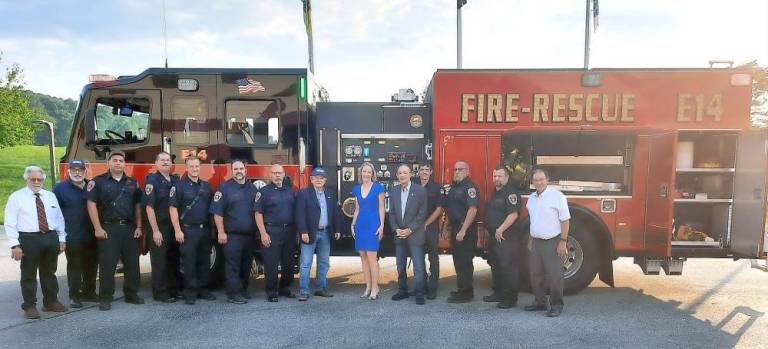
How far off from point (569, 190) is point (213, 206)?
4.73 m

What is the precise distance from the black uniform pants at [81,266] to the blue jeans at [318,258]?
2621 mm

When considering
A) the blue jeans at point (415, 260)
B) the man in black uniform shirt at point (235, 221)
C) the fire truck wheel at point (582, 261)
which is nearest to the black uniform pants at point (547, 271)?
the fire truck wheel at point (582, 261)

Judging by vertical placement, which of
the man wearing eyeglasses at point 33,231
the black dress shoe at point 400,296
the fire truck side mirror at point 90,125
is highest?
the fire truck side mirror at point 90,125

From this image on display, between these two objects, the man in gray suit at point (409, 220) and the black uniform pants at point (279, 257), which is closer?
the man in gray suit at point (409, 220)

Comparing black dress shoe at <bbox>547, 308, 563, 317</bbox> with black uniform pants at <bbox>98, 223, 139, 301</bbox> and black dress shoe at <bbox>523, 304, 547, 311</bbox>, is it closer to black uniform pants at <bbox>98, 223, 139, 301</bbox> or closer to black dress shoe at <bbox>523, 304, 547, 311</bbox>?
black dress shoe at <bbox>523, 304, 547, 311</bbox>

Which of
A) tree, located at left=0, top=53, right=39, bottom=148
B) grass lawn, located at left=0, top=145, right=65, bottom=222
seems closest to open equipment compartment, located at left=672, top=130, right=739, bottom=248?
grass lawn, located at left=0, top=145, right=65, bottom=222

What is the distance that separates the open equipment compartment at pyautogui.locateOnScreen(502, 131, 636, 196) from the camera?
622 centimetres

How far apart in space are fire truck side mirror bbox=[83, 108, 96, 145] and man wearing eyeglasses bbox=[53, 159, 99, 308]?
501 millimetres

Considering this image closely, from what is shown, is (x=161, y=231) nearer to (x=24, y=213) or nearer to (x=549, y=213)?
(x=24, y=213)

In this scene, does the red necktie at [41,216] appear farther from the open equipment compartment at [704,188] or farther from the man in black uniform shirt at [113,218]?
the open equipment compartment at [704,188]

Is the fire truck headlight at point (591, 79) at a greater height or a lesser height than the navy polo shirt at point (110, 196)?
greater

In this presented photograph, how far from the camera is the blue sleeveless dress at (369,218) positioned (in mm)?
5746

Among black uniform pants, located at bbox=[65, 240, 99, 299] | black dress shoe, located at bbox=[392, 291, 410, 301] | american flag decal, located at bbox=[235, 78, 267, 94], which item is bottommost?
black dress shoe, located at bbox=[392, 291, 410, 301]

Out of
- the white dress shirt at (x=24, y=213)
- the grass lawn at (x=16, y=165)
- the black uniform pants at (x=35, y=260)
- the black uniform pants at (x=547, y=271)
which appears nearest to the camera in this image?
the white dress shirt at (x=24, y=213)
